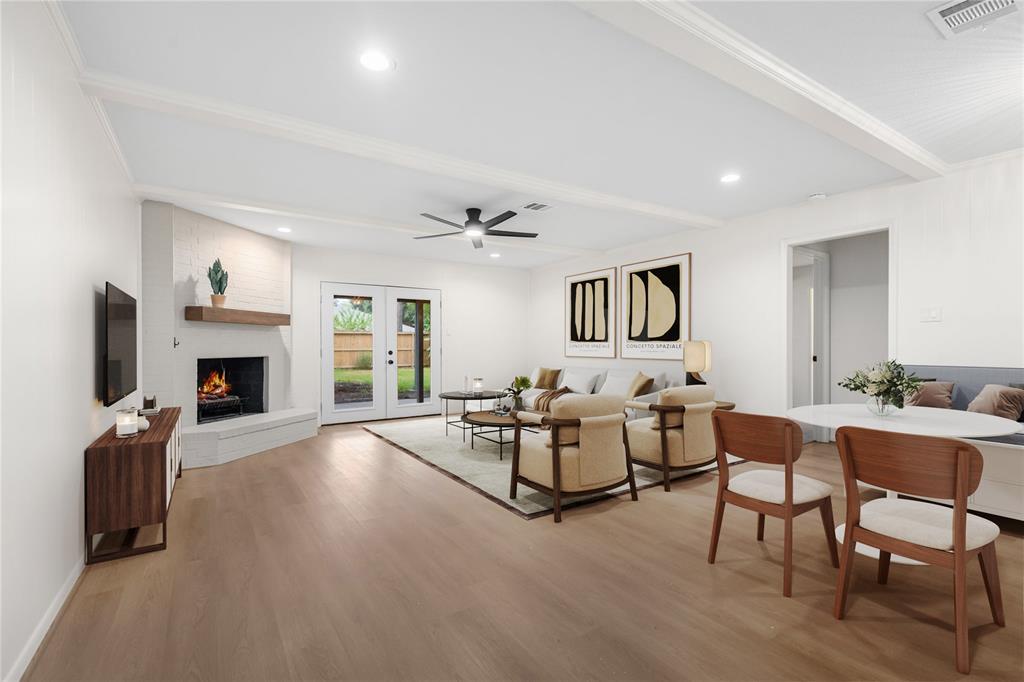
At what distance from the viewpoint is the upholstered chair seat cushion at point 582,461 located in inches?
130

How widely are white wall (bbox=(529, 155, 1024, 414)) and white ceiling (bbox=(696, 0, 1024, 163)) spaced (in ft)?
2.37

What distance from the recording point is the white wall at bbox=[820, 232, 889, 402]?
5316mm

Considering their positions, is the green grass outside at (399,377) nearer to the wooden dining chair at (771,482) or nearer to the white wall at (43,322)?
the white wall at (43,322)

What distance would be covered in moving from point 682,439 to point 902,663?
228 cm

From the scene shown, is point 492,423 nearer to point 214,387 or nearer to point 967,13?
point 214,387

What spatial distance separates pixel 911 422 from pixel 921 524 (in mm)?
822

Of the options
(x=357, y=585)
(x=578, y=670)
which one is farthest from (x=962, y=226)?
(x=357, y=585)

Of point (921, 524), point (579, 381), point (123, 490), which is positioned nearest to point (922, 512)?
point (921, 524)

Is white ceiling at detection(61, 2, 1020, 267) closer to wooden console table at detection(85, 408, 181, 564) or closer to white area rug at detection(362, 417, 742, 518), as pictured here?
wooden console table at detection(85, 408, 181, 564)

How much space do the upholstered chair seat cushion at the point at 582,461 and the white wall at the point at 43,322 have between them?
261 centimetres

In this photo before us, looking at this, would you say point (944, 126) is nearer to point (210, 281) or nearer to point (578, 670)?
point (578, 670)

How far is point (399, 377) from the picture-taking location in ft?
24.7

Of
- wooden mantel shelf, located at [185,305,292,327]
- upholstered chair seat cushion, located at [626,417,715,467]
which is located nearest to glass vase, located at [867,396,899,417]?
upholstered chair seat cushion, located at [626,417,715,467]

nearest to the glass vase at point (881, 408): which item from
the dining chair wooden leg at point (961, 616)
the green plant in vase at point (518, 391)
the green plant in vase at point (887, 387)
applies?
the green plant in vase at point (887, 387)
